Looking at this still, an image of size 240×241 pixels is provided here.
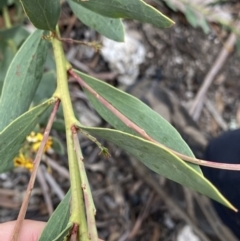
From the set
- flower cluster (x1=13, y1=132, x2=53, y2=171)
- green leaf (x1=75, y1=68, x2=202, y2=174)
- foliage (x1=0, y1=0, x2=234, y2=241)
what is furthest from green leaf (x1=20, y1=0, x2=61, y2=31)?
flower cluster (x1=13, y1=132, x2=53, y2=171)

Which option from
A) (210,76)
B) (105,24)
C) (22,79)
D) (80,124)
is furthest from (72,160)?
(210,76)

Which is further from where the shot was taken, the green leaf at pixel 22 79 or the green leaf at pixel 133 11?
the green leaf at pixel 22 79

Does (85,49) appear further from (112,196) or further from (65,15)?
(112,196)

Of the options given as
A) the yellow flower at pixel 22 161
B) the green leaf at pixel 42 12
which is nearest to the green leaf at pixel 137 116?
the green leaf at pixel 42 12

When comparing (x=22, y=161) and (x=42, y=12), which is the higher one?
(x=42, y=12)

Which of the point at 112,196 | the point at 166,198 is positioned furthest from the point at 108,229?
the point at 166,198

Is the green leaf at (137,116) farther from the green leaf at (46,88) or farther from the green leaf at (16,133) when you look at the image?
the green leaf at (46,88)

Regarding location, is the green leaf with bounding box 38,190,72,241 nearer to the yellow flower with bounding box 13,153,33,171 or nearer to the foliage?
the foliage

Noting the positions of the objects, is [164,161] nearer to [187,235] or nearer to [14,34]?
[14,34]
